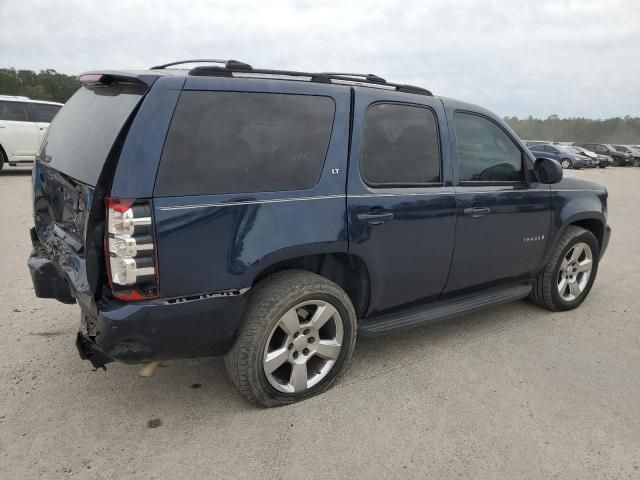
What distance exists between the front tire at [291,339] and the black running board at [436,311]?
239 mm

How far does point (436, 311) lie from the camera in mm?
3354

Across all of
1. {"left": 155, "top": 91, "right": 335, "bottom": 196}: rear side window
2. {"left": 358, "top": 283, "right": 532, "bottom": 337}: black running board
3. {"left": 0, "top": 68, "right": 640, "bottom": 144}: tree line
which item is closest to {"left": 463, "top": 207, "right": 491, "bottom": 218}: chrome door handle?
{"left": 358, "top": 283, "right": 532, "bottom": 337}: black running board

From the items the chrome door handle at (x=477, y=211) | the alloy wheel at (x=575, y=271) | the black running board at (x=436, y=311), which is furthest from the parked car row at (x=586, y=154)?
the chrome door handle at (x=477, y=211)

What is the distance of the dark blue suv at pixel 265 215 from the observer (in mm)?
2227

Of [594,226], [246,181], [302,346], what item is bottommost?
[302,346]

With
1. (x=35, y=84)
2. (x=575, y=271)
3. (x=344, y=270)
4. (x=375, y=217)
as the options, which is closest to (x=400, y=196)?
(x=375, y=217)

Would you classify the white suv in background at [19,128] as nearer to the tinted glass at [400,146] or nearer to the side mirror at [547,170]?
the tinted glass at [400,146]

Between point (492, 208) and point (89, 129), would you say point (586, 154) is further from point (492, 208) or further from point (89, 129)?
point (89, 129)

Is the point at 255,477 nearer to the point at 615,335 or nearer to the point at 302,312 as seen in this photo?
the point at 302,312

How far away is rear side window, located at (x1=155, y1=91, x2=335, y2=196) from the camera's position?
7.43 ft

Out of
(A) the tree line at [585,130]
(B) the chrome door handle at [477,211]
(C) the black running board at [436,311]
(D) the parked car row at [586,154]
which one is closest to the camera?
(C) the black running board at [436,311]

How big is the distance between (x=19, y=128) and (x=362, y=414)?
12135 mm

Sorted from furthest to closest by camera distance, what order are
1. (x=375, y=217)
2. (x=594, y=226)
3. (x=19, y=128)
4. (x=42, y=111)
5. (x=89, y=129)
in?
(x=42, y=111) < (x=19, y=128) < (x=594, y=226) < (x=375, y=217) < (x=89, y=129)

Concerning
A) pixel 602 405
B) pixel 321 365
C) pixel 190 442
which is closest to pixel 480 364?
pixel 602 405
